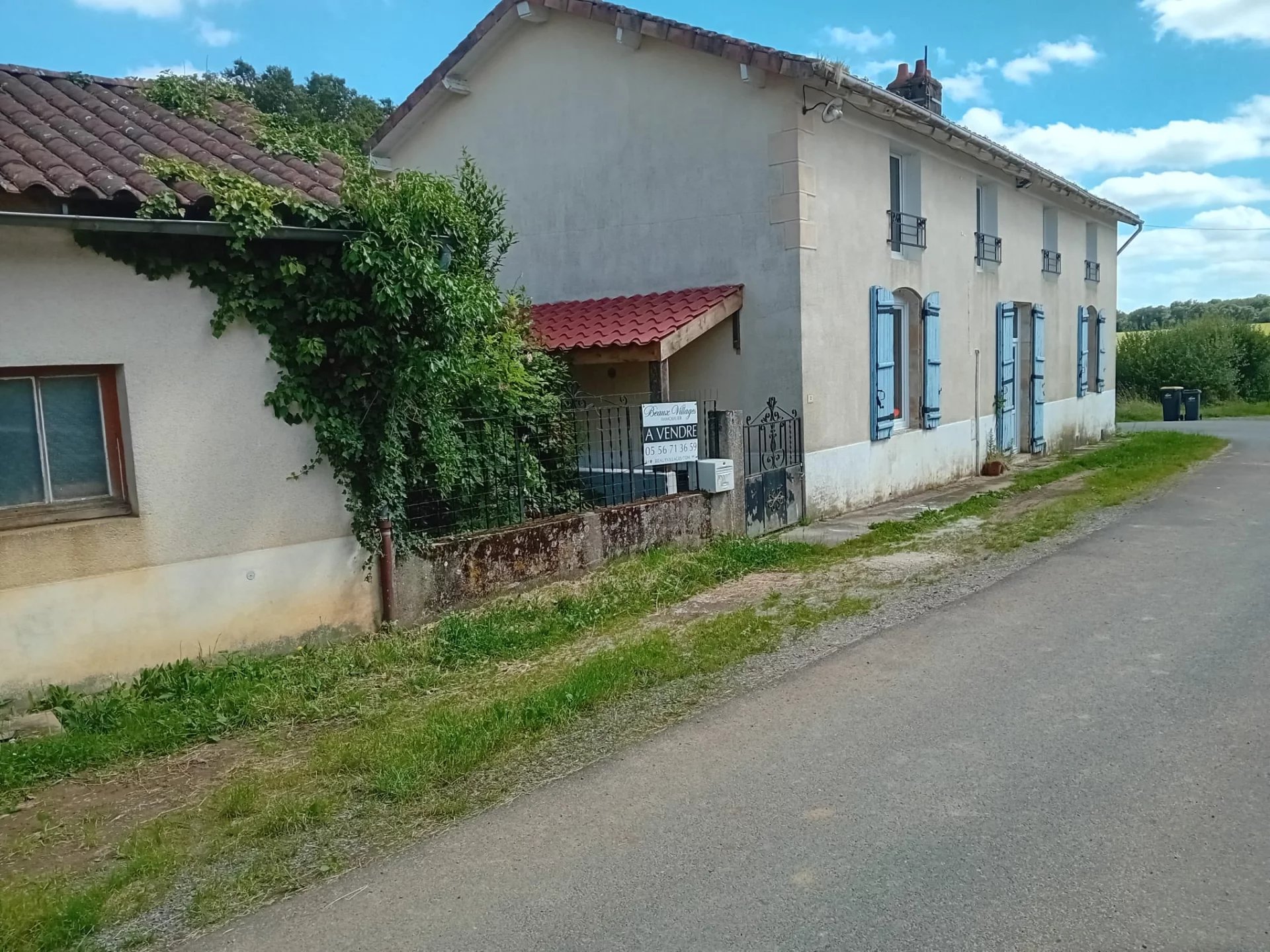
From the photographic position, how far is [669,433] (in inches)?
369

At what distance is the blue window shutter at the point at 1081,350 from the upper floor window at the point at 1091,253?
2.90ft

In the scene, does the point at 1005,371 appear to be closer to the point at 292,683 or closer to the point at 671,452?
the point at 671,452

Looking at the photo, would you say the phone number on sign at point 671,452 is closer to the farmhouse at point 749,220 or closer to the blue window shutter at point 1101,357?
the farmhouse at point 749,220

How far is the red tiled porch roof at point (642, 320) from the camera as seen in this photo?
9961mm

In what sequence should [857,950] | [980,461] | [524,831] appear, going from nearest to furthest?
[857,950] < [524,831] < [980,461]

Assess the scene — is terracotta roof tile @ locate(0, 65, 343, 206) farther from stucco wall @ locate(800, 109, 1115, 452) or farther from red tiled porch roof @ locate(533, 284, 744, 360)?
stucco wall @ locate(800, 109, 1115, 452)

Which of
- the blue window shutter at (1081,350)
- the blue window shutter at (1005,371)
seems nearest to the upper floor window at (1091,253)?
the blue window shutter at (1081,350)

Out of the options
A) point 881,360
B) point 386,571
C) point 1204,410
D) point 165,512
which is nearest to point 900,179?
point 881,360

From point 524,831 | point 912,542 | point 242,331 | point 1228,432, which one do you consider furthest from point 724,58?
point 1228,432

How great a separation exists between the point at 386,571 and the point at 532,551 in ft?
4.36

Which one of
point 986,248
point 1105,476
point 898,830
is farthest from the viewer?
point 986,248

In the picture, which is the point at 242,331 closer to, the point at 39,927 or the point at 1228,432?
the point at 39,927

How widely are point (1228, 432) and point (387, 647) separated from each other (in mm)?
24228

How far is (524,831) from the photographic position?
3.95 metres
